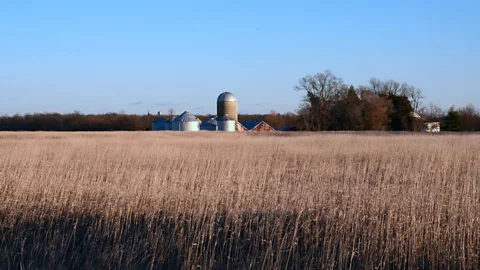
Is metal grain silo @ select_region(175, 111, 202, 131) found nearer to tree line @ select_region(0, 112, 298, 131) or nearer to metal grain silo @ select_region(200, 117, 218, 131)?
metal grain silo @ select_region(200, 117, 218, 131)

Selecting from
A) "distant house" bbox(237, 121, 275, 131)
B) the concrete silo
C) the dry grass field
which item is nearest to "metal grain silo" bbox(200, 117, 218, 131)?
the concrete silo

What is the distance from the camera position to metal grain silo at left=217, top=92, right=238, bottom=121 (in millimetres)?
82750

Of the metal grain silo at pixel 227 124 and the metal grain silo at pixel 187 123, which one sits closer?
the metal grain silo at pixel 227 124

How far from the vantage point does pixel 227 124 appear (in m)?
77.5

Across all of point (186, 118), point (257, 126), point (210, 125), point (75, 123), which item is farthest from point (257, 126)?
point (75, 123)

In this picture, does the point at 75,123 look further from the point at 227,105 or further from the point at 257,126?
the point at 257,126

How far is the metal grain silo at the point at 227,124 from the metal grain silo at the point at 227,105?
3819mm

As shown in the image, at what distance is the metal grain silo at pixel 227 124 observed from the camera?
7750 cm

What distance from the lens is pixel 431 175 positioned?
39.4 ft

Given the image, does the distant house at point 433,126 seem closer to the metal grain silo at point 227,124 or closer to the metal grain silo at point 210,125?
the metal grain silo at point 227,124

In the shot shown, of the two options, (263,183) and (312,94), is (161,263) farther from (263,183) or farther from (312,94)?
(312,94)

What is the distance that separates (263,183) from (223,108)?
7245cm

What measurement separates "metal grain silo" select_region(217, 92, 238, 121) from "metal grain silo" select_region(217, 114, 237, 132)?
3819 millimetres

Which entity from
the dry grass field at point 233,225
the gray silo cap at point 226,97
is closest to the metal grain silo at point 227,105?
the gray silo cap at point 226,97
